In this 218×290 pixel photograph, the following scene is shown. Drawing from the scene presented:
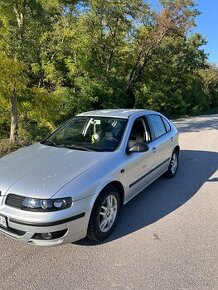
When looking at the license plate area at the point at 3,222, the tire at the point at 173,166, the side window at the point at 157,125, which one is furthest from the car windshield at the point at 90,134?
the tire at the point at 173,166

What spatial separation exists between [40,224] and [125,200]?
145cm

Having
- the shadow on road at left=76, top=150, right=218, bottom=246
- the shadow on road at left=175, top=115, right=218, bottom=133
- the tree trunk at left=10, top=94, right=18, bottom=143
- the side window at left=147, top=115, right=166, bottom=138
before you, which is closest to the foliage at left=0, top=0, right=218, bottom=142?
the tree trunk at left=10, top=94, right=18, bottom=143

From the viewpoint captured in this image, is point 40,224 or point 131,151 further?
point 131,151

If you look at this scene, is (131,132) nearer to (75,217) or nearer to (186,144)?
(75,217)

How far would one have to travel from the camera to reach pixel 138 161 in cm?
460

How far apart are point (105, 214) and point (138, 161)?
3.42 feet

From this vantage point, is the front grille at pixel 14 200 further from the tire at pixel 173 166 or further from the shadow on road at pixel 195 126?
the shadow on road at pixel 195 126

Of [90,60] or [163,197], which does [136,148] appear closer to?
[163,197]

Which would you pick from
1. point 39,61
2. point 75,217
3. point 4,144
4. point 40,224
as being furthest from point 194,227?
point 39,61

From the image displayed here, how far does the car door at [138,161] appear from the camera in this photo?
440 centimetres

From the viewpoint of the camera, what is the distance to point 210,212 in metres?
4.75

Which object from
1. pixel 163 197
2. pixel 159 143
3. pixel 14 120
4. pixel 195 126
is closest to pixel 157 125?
→ pixel 159 143

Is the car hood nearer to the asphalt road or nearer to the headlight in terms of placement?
the headlight

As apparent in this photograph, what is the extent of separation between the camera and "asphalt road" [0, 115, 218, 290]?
10.2ft
